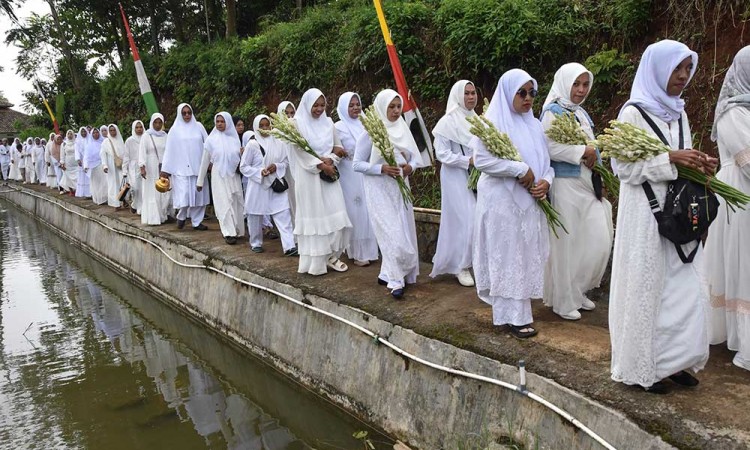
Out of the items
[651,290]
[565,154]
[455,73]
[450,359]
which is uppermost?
[455,73]

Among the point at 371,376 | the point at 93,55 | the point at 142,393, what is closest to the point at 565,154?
the point at 371,376

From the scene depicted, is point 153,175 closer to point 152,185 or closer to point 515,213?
point 152,185

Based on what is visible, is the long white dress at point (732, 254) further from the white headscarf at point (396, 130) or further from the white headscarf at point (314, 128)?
the white headscarf at point (314, 128)

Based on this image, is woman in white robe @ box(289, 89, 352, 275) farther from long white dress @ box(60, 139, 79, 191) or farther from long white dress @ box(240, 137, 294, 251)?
long white dress @ box(60, 139, 79, 191)

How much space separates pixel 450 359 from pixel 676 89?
1982 millimetres

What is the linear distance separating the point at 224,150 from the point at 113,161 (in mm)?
5892

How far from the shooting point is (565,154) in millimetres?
4094

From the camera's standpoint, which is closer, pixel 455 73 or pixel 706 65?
pixel 706 65

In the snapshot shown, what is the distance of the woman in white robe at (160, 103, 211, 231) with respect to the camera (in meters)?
9.36

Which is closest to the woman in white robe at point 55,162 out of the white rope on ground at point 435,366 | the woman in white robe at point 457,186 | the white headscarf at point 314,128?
the white rope on ground at point 435,366

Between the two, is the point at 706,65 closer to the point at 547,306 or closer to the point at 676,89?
the point at 547,306

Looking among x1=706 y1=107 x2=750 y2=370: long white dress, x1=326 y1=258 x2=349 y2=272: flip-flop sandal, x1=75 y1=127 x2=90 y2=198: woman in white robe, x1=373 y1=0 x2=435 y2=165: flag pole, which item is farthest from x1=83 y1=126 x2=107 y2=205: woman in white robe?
x1=706 y1=107 x2=750 y2=370: long white dress

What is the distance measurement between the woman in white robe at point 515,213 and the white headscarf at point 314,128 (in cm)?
247

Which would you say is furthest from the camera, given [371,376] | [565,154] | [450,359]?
[371,376]
